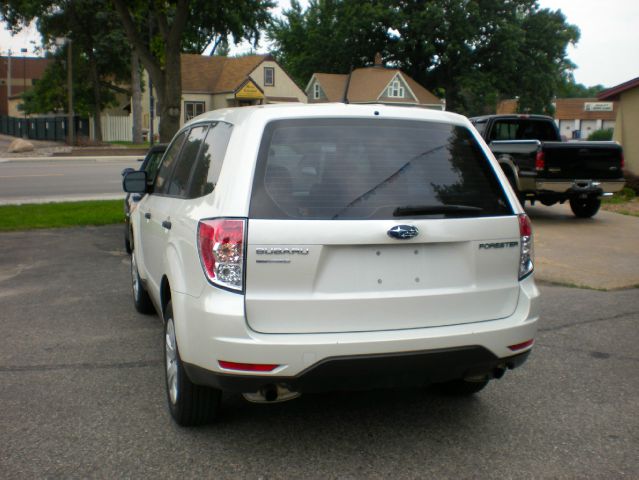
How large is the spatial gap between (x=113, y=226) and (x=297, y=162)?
985cm

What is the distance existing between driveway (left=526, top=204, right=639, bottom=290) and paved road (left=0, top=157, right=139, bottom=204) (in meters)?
10.4

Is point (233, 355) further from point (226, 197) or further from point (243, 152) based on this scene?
point (243, 152)

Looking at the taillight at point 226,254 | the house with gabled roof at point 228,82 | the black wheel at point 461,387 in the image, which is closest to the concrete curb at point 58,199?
the black wheel at point 461,387

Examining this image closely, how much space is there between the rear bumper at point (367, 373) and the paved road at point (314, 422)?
0.44 m

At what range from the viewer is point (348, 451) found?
3.90 metres

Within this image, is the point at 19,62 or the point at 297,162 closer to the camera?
the point at 297,162

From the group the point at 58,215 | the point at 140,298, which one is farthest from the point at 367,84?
the point at 140,298

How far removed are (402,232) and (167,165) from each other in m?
2.63

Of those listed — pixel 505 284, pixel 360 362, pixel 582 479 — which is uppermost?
pixel 505 284

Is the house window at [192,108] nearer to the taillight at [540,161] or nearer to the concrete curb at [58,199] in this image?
the concrete curb at [58,199]

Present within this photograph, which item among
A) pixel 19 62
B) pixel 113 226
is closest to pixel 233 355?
pixel 113 226

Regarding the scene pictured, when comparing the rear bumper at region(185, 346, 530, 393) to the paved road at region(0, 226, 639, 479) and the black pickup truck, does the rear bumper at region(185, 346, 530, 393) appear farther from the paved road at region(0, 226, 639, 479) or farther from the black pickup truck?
the black pickup truck

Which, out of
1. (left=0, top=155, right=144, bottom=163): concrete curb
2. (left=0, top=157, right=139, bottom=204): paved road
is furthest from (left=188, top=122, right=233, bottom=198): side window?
(left=0, top=155, right=144, bottom=163): concrete curb

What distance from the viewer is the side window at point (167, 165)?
5.39 meters
